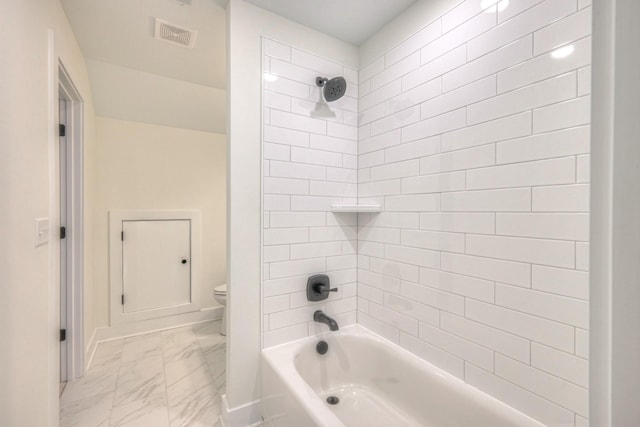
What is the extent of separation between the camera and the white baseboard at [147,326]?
247 centimetres

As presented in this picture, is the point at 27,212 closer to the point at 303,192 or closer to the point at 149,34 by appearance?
the point at 303,192

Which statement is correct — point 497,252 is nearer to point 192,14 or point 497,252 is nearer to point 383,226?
point 383,226

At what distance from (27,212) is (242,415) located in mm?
1457

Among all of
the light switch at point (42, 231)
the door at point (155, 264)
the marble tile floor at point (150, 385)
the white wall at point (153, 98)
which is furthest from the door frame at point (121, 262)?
the light switch at point (42, 231)

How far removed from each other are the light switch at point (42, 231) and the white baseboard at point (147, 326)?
1.51 m

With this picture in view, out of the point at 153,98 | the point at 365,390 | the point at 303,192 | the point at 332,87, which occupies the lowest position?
the point at 365,390

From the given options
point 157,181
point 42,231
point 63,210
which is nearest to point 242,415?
point 42,231

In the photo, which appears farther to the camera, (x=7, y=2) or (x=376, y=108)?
(x=376, y=108)

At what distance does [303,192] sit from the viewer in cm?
173

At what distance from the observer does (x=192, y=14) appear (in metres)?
1.63

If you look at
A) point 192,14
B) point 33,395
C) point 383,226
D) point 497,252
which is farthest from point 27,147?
point 497,252

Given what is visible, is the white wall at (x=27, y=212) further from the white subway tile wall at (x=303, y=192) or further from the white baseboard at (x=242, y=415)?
the white subway tile wall at (x=303, y=192)

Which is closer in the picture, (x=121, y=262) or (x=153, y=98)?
(x=153, y=98)

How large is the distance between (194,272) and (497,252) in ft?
9.36
